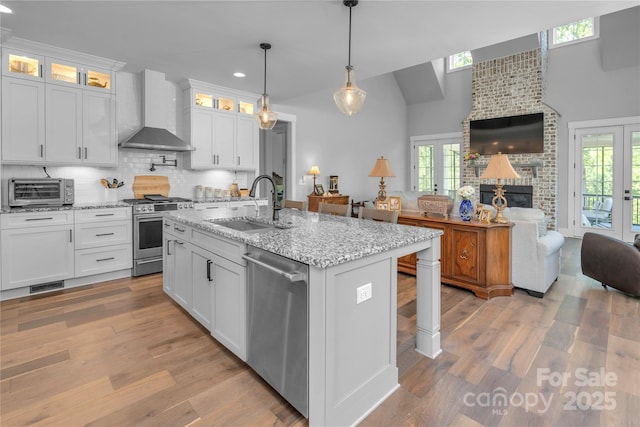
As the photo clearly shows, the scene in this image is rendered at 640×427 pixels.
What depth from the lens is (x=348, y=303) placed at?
1701mm

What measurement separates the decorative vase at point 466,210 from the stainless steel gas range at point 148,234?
12.0 ft

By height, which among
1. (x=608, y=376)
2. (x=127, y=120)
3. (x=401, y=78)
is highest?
(x=401, y=78)

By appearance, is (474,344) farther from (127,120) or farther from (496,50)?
(496,50)

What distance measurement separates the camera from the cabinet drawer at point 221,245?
2.11m

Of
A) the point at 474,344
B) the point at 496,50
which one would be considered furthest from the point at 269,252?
the point at 496,50

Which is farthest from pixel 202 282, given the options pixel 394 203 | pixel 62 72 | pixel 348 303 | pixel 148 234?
pixel 62 72

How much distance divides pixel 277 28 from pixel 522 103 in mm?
6623

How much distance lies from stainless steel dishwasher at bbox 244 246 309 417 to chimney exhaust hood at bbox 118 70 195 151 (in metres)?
3.33

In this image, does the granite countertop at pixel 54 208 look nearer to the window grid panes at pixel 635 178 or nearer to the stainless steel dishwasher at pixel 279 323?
the stainless steel dishwasher at pixel 279 323

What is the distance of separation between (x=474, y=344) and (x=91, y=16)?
4.43 m

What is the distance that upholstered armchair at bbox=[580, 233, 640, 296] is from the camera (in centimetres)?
338

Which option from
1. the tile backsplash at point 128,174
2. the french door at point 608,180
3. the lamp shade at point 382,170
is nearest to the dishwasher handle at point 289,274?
the lamp shade at point 382,170

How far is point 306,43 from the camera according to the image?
12.4 ft

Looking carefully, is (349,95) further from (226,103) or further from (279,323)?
(226,103)
